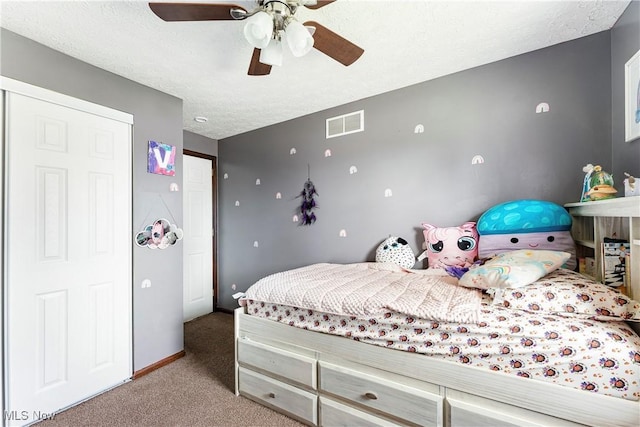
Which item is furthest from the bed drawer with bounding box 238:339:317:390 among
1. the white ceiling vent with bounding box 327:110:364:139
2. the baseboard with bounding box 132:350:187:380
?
the white ceiling vent with bounding box 327:110:364:139

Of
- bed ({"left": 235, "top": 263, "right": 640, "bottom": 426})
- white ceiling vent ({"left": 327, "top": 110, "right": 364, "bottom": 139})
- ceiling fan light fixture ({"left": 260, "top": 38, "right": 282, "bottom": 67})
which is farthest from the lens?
white ceiling vent ({"left": 327, "top": 110, "right": 364, "bottom": 139})

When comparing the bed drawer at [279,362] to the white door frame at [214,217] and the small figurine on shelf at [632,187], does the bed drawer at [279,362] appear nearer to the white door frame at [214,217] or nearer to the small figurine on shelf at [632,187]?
the small figurine on shelf at [632,187]

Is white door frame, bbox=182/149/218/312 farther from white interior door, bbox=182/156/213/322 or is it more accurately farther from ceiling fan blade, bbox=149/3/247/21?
ceiling fan blade, bbox=149/3/247/21

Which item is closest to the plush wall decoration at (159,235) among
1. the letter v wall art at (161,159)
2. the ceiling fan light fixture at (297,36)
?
the letter v wall art at (161,159)

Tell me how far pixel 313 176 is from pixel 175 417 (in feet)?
7.36

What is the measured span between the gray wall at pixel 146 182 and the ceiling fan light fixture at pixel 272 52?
145 cm

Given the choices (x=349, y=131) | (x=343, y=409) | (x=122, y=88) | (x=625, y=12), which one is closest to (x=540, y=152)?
(x=625, y=12)

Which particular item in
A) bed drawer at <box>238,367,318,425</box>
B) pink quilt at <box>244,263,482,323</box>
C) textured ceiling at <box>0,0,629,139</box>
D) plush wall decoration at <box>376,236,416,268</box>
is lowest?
bed drawer at <box>238,367,318,425</box>

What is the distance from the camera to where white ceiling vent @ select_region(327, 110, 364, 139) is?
264 centimetres

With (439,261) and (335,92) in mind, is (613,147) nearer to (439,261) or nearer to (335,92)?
(439,261)

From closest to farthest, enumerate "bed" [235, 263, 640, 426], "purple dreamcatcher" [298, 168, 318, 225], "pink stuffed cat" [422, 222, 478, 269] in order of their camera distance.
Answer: "bed" [235, 263, 640, 426]
"pink stuffed cat" [422, 222, 478, 269]
"purple dreamcatcher" [298, 168, 318, 225]

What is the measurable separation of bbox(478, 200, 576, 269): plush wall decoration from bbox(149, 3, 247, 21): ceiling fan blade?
1940 mm

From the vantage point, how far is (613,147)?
5.58 feet

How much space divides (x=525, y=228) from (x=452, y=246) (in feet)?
1.54
